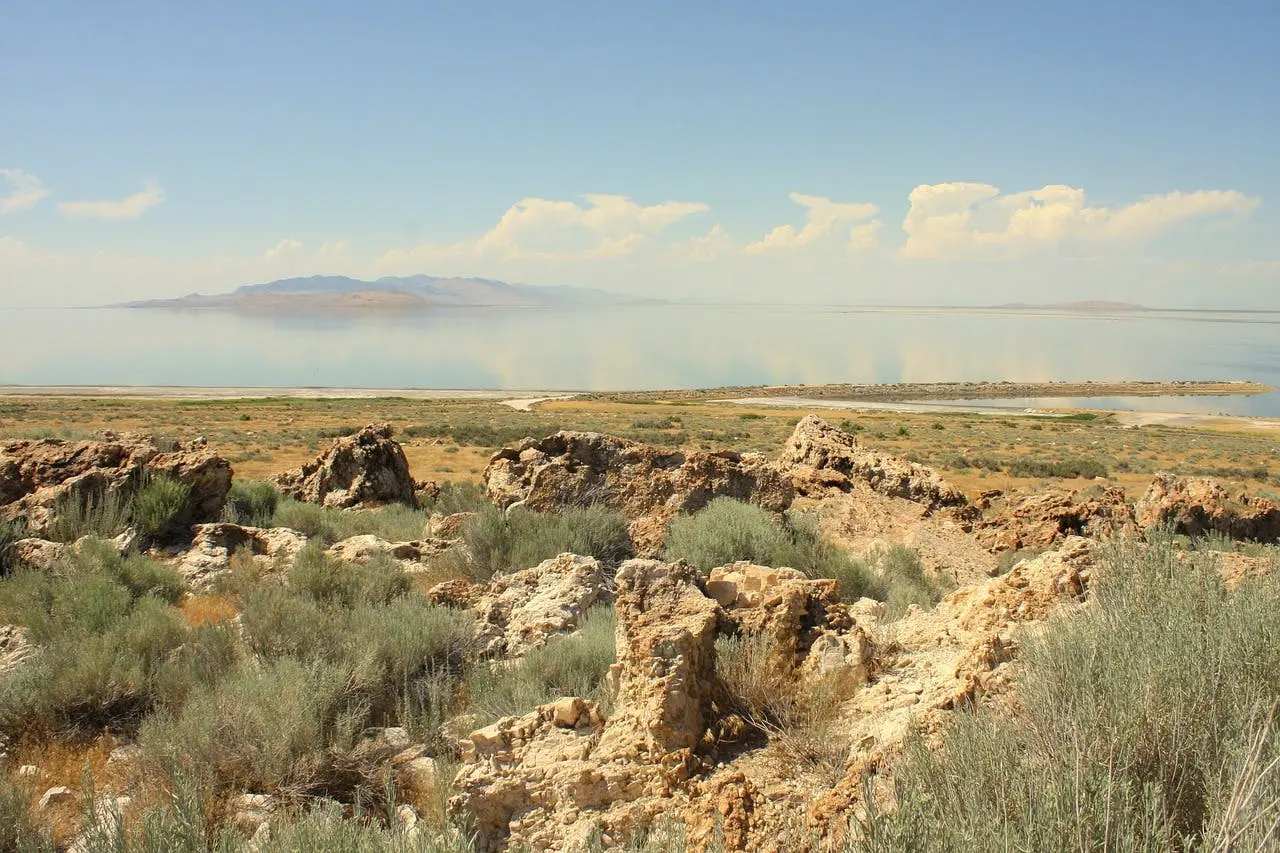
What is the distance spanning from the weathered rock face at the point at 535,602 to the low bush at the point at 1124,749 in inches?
121

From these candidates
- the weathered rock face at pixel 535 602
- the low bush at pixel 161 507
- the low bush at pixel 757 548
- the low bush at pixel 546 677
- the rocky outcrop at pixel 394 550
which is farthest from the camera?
the low bush at pixel 161 507

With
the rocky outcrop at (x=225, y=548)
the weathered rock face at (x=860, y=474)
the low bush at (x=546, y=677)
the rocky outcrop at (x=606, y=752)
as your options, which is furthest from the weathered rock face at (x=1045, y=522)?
the rocky outcrop at (x=225, y=548)

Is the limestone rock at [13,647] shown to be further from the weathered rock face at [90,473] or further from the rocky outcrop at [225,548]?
the weathered rock face at [90,473]

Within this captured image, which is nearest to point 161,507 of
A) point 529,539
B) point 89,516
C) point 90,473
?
point 89,516

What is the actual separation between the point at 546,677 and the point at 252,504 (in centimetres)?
602

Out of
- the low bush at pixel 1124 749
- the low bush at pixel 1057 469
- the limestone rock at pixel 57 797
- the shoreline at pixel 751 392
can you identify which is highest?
the shoreline at pixel 751 392

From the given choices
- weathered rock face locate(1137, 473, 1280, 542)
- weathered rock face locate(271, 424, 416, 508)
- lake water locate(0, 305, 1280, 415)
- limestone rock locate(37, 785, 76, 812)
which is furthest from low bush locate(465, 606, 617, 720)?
lake water locate(0, 305, 1280, 415)

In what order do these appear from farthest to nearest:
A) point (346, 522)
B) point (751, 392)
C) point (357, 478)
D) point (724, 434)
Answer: point (751, 392), point (724, 434), point (357, 478), point (346, 522)

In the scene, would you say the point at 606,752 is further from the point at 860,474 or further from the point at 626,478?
the point at 860,474

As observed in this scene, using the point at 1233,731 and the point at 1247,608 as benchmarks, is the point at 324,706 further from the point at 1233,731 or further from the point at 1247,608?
the point at 1247,608

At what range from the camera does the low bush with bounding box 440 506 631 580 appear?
693 cm

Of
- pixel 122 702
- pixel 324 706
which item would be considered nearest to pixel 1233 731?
pixel 324 706

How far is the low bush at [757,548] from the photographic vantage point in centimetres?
659

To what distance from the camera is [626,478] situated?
872 centimetres
